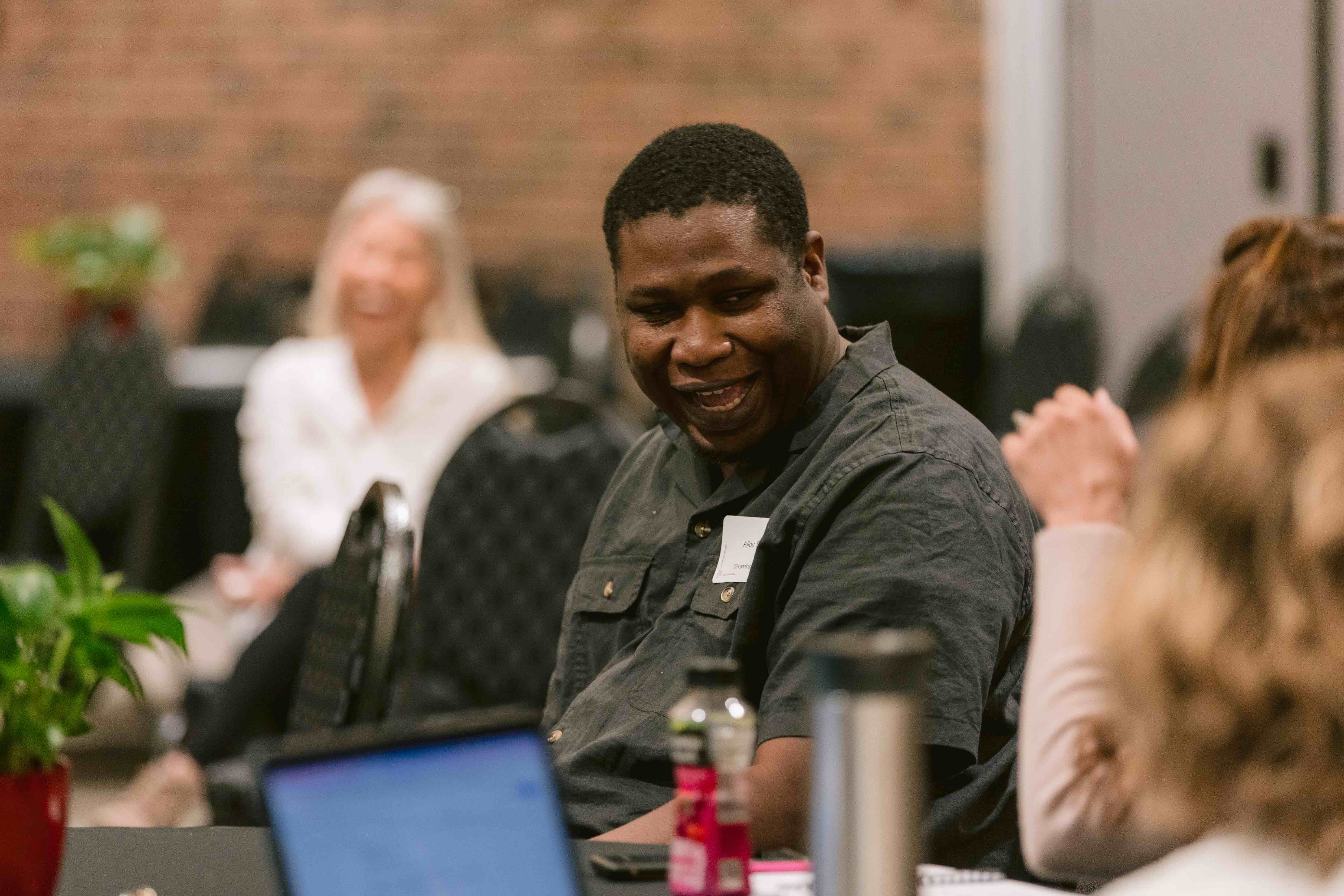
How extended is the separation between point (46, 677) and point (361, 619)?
2.43 feet

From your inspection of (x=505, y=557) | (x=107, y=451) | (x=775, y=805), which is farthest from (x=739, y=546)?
(x=107, y=451)

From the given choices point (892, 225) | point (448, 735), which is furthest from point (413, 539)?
point (892, 225)

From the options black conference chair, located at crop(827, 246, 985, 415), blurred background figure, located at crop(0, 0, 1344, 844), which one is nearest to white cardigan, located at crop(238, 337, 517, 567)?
blurred background figure, located at crop(0, 0, 1344, 844)

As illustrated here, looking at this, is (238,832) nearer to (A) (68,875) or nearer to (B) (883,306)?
(A) (68,875)

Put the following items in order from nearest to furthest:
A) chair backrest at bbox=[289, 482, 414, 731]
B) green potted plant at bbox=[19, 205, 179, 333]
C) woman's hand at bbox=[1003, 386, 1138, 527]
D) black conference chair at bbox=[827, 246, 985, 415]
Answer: woman's hand at bbox=[1003, 386, 1138, 527] < chair backrest at bbox=[289, 482, 414, 731] < green potted plant at bbox=[19, 205, 179, 333] < black conference chair at bbox=[827, 246, 985, 415]

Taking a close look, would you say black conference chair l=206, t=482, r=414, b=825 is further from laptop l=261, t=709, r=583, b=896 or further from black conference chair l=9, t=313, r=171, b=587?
black conference chair l=9, t=313, r=171, b=587

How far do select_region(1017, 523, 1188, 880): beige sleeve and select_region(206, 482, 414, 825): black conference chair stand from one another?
854mm

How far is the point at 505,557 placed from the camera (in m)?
2.65

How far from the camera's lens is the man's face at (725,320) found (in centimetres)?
161

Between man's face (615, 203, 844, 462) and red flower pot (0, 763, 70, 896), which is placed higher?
man's face (615, 203, 844, 462)

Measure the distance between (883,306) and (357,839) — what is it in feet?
15.6

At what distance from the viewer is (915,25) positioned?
6.04 m

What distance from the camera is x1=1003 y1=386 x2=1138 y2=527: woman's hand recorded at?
130 centimetres

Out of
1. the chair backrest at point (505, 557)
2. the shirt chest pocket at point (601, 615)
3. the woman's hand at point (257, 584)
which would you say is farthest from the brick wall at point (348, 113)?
the shirt chest pocket at point (601, 615)
